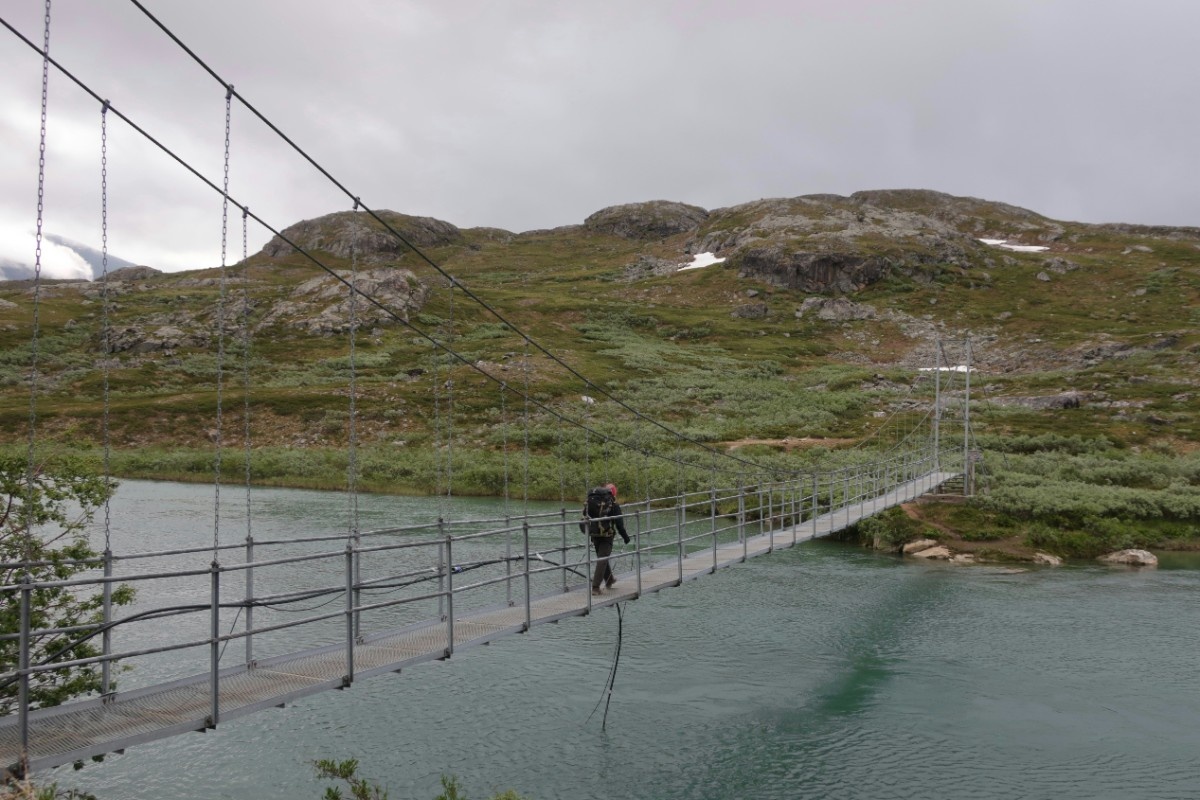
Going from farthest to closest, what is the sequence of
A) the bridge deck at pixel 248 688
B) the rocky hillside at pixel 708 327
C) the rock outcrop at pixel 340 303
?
1. the rock outcrop at pixel 340 303
2. the rocky hillside at pixel 708 327
3. the bridge deck at pixel 248 688

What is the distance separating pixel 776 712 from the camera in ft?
51.1

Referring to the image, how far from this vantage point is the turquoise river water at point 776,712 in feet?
41.9

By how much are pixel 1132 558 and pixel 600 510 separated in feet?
73.2

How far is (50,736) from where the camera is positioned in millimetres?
7078

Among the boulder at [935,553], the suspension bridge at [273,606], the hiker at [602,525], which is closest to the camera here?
the suspension bridge at [273,606]

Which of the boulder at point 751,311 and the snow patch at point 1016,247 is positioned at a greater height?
the snow patch at point 1016,247

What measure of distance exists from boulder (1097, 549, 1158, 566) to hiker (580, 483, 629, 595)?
852 inches

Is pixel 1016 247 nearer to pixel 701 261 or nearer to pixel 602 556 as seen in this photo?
pixel 701 261

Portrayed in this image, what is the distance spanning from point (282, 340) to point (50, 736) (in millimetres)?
79572

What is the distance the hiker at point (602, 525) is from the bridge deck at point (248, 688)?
0.41 metres

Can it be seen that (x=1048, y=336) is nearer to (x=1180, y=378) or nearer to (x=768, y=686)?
(x=1180, y=378)

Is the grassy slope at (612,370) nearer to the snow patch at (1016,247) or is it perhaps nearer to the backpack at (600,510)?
the snow patch at (1016,247)

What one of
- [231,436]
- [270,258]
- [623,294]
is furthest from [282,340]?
[270,258]

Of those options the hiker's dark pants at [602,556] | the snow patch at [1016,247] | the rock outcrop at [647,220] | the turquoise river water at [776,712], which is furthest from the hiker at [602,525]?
the rock outcrop at [647,220]
